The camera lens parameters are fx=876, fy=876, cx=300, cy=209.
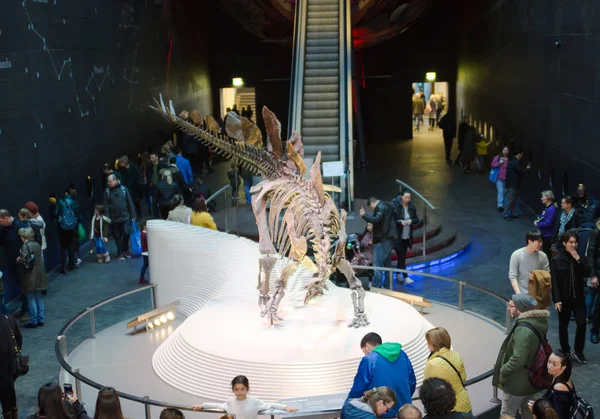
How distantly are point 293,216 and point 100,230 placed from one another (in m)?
6.02

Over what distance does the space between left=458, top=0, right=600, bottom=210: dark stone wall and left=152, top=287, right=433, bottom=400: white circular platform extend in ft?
17.7

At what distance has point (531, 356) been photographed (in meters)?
7.11

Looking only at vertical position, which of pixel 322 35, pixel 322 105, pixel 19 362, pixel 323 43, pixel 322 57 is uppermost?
pixel 322 35

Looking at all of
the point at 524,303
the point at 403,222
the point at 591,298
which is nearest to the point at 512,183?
the point at 403,222

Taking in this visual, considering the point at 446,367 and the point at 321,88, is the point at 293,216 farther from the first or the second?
the point at 321,88

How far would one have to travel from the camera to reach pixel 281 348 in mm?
9000

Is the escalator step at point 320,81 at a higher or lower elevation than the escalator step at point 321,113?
higher

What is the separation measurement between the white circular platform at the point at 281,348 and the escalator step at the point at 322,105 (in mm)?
9429

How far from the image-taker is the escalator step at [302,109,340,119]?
19078 mm

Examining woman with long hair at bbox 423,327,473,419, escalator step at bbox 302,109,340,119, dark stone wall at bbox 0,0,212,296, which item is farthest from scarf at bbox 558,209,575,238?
escalator step at bbox 302,109,340,119

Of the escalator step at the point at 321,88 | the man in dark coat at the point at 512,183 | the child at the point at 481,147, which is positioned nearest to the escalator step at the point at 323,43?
the escalator step at the point at 321,88

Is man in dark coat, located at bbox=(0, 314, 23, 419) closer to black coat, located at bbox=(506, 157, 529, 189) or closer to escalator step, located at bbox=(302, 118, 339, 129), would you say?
black coat, located at bbox=(506, 157, 529, 189)

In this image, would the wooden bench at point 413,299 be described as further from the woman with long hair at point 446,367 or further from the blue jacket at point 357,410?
the blue jacket at point 357,410

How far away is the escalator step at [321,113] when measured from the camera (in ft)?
62.6
